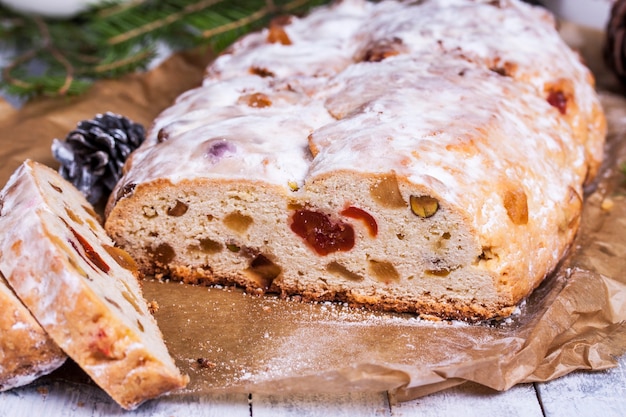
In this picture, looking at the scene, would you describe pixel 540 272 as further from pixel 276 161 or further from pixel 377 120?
pixel 276 161

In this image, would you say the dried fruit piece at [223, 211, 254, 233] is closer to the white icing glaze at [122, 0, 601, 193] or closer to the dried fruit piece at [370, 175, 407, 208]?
the white icing glaze at [122, 0, 601, 193]

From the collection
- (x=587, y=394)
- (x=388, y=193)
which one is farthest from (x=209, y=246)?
(x=587, y=394)

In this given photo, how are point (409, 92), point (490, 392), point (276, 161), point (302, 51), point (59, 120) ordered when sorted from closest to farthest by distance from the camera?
point (490, 392) → point (276, 161) → point (409, 92) → point (302, 51) → point (59, 120)

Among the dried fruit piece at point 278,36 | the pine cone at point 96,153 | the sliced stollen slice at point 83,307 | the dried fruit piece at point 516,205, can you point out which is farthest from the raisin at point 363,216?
the dried fruit piece at point 278,36

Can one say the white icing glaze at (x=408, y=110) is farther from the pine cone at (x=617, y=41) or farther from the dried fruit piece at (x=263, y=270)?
the pine cone at (x=617, y=41)

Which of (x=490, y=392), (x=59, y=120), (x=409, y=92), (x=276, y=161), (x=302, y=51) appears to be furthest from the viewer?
(x=59, y=120)

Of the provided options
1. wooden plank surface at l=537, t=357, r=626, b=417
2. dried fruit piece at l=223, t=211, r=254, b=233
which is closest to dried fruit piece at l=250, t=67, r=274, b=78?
dried fruit piece at l=223, t=211, r=254, b=233

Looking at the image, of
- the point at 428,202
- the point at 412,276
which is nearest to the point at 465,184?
the point at 428,202
